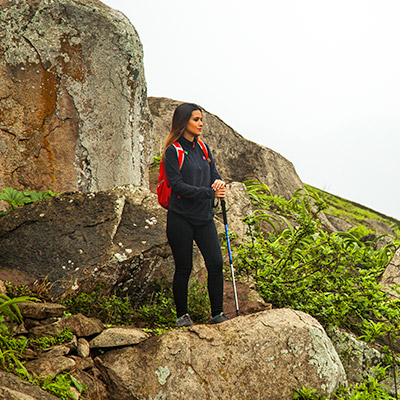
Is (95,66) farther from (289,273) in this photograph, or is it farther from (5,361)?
(5,361)

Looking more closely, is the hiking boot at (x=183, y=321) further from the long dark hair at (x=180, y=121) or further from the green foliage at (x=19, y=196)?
the green foliage at (x=19, y=196)

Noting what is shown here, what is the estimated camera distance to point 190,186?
5410 mm

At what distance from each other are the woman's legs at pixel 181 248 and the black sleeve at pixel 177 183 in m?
0.31

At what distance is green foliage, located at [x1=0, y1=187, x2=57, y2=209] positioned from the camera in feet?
24.1

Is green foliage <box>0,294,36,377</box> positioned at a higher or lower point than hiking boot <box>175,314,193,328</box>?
lower

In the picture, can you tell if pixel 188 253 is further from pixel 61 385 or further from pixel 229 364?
pixel 61 385

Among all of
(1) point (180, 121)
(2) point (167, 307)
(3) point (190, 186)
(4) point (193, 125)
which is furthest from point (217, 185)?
(2) point (167, 307)

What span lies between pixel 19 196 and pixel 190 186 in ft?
10.8

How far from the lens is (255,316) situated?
5.36 m

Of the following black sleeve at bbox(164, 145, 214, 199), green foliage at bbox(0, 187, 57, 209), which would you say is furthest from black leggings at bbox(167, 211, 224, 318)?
green foliage at bbox(0, 187, 57, 209)

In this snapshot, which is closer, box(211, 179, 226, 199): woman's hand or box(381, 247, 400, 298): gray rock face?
box(211, 179, 226, 199): woman's hand

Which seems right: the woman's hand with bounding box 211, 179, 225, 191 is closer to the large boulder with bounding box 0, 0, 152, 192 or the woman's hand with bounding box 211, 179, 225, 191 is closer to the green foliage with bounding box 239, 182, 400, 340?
the green foliage with bounding box 239, 182, 400, 340

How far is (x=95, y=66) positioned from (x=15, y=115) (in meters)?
1.51

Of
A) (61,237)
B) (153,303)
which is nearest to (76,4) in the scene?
(61,237)
